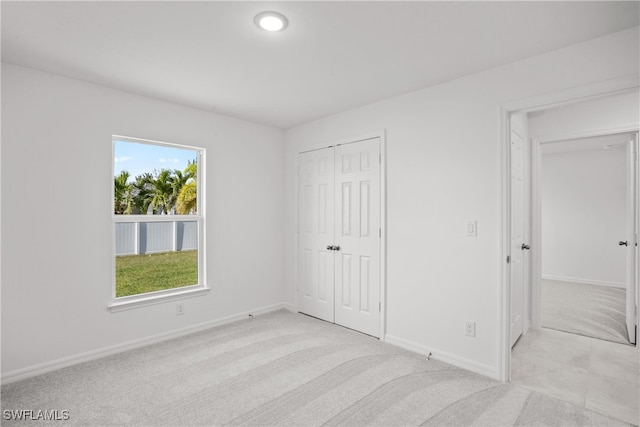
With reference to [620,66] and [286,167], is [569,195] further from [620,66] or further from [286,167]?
[286,167]

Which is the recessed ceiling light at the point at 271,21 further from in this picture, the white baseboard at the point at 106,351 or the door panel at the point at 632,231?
the door panel at the point at 632,231

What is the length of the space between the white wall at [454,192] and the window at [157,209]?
206 cm

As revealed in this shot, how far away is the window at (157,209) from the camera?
3115mm

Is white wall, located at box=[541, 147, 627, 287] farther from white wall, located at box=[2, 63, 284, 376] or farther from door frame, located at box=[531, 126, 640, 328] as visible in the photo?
white wall, located at box=[2, 63, 284, 376]

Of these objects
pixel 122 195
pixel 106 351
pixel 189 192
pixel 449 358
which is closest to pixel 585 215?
pixel 449 358

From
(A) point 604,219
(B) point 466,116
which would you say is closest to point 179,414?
(B) point 466,116

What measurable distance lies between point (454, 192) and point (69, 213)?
3.22m

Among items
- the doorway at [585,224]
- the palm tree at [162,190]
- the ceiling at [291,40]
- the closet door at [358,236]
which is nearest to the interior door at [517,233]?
the ceiling at [291,40]

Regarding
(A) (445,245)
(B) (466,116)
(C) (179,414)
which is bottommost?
(C) (179,414)

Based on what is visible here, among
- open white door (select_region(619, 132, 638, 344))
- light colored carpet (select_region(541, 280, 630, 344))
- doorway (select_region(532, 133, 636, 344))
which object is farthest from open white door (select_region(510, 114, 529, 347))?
doorway (select_region(532, 133, 636, 344))

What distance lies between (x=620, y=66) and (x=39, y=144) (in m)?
4.10

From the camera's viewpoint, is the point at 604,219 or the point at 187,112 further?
the point at 604,219

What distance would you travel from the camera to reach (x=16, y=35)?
204 cm

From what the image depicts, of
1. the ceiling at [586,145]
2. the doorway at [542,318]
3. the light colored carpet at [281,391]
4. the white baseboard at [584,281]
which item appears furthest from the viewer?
the white baseboard at [584,281]
